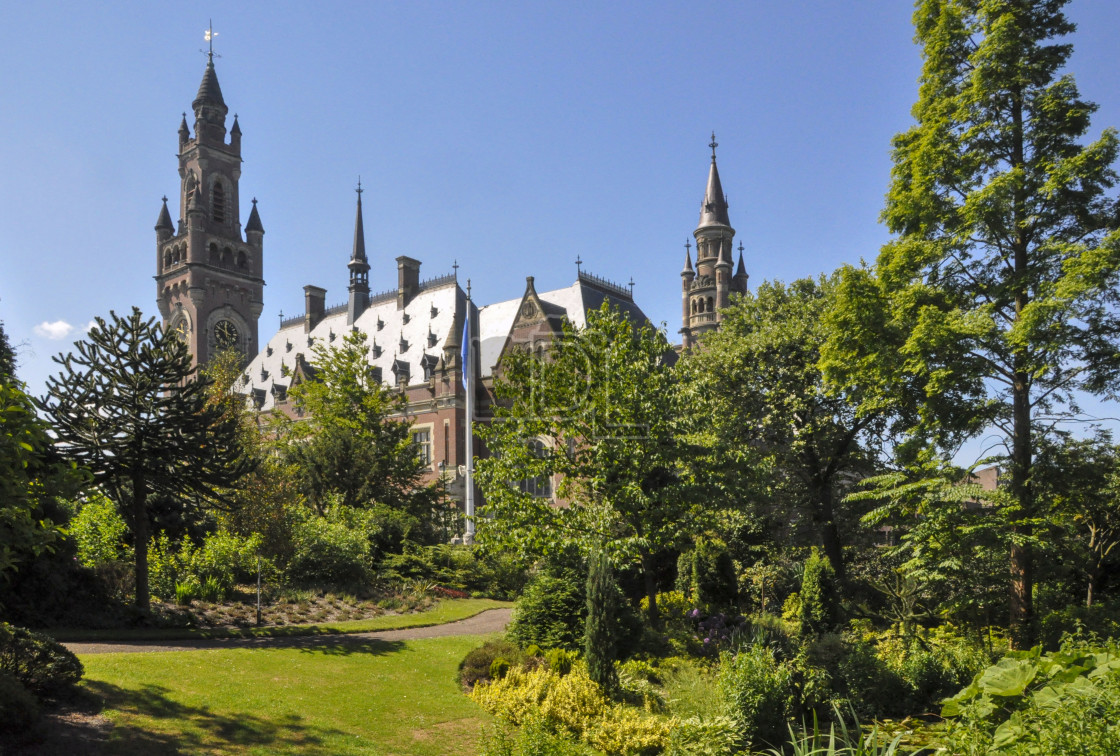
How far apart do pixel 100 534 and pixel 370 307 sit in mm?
51206

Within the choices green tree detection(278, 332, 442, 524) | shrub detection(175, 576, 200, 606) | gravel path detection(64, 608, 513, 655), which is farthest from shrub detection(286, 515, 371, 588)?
green tree detection(278, 332, 442, 524)

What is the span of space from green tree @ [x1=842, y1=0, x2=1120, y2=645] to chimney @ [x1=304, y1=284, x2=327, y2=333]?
215 feet

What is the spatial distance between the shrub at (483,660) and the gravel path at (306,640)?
4021 millimetres

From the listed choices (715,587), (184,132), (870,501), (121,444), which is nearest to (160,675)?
(121,444)

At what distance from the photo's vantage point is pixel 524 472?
19594 mm

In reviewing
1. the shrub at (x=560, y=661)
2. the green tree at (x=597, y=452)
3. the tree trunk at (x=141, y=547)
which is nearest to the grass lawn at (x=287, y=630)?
the tree trunk at (x=141, y=547)

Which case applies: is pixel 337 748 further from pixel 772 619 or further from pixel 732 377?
pixel 732 377

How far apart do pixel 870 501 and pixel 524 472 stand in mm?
14058

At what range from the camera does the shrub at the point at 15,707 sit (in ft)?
32.3

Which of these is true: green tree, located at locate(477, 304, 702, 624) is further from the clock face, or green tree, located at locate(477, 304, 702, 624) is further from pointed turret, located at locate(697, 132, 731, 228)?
the clock face

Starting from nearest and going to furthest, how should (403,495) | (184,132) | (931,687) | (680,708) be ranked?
(680,708) → (931,687) → (403,495) → (184,132)

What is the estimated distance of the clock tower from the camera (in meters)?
77.8

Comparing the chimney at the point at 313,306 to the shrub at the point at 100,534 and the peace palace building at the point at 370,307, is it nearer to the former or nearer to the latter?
the peace palace building at the point at 370,307

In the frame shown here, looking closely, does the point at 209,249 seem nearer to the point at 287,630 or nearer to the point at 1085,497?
the point at 287,630
